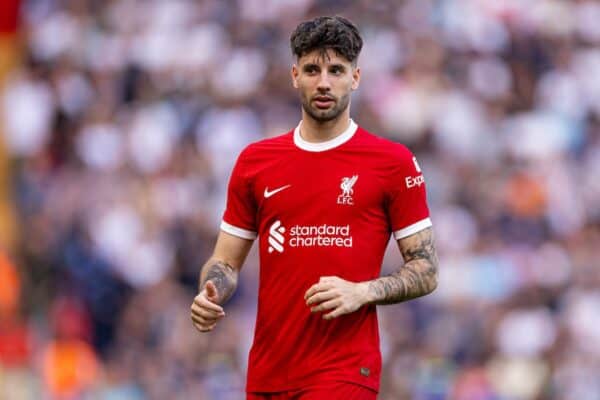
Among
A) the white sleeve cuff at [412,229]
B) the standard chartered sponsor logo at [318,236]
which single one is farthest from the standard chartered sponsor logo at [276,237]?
the white sleeve cuff at [412,229]

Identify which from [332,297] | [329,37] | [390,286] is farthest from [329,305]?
[329,37]

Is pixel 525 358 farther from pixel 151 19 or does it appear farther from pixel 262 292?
pixel 262 292

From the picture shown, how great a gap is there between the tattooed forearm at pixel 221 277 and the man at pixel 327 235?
2cm

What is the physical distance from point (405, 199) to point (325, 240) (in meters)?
0.40

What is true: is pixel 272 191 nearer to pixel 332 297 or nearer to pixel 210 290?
pixel 210 290

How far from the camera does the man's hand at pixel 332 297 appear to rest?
6898 millimetres

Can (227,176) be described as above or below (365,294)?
above

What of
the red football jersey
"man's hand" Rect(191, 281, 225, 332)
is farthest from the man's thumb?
the red football jersey

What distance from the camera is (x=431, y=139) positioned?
637 inches

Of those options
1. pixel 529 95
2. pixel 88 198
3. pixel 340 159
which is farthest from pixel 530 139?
pixel 340 159

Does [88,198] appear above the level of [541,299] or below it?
above

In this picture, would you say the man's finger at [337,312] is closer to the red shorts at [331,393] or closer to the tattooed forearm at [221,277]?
the red shorts at [331,393]

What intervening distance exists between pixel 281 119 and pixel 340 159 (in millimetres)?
8671

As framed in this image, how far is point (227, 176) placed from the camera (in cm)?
1576
